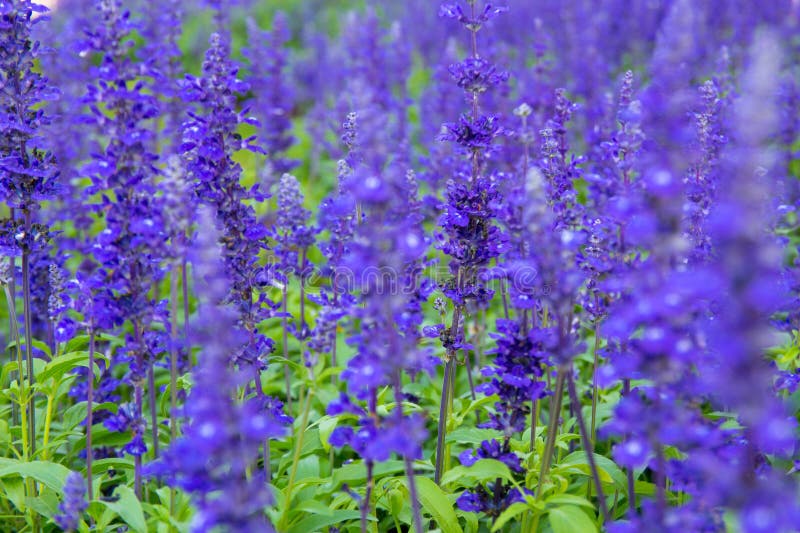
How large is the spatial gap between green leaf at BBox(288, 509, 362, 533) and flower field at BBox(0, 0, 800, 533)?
0.11 feet

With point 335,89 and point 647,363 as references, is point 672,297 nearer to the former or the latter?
point 647,363

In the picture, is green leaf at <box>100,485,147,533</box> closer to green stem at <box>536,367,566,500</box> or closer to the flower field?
the flower field

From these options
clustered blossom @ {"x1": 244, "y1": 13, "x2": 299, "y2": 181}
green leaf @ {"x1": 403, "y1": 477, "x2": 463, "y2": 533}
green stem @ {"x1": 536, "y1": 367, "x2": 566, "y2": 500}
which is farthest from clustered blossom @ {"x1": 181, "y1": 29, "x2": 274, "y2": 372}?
clustered blossom @ {"x1": 244, "y1": 13, "x2": 299, "y2": 181}

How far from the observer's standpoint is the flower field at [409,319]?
10.5 ft

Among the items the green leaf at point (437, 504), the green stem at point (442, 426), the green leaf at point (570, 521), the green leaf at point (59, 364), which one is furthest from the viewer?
the green stem at point (442, 426)

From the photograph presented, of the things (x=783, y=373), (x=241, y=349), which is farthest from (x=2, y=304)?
(x=783, y=373)

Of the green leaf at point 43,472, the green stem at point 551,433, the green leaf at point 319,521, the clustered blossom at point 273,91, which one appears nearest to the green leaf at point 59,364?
the green leaf at point 43,472

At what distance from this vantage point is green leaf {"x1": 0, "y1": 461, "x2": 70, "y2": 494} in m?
4.93

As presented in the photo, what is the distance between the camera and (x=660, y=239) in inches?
126

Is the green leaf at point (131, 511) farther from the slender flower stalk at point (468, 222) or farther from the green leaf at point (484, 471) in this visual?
the slender flower stalk at point (468, 222)

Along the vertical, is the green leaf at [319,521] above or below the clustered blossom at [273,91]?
below

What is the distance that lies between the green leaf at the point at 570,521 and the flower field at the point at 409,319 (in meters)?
0.01

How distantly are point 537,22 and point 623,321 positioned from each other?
7.29 meters

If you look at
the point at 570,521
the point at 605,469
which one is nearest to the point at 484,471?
the point at 570,521
